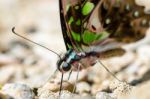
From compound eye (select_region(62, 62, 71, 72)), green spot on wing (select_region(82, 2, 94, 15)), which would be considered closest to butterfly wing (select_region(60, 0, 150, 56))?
green spot on wing (select_region(82, 2, 94, 15))

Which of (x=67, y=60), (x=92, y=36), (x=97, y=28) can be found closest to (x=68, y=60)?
(x=67, y=60)

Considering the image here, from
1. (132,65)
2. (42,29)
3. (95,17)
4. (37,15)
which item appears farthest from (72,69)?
(37,15)

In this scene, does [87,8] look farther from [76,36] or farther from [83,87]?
[83,87]

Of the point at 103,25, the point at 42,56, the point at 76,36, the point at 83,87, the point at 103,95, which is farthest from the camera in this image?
the point at 42,56

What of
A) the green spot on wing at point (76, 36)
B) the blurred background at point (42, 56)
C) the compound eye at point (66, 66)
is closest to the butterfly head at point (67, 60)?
the compound eye at point (66, 66)

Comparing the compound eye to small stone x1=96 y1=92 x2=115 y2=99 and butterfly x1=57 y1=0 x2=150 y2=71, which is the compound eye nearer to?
butterfly x1=57 y1=0 x2=150 y2=71

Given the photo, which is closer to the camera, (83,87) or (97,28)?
(83,87)

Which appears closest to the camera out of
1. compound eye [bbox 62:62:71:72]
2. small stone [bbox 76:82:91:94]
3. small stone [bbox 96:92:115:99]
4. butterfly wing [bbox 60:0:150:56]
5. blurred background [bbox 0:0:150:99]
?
small stone [bbox 96:92:115:99]

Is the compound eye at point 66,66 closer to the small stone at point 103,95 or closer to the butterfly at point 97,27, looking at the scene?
the butterfly at point 97,27
